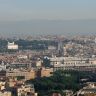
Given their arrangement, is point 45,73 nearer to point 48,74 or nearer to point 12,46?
point 48,74

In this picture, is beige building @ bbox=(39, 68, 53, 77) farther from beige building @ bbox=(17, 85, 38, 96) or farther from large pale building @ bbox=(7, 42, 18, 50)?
large pale building @ bbox=(7, 42, 18, 50)

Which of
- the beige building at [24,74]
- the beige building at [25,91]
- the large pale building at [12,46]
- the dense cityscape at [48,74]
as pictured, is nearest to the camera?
the beige building at [25,91]

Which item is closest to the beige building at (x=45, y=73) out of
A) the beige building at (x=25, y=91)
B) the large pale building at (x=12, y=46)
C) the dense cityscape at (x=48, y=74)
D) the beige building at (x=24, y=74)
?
the dense cityscape at (x=48, y=74)

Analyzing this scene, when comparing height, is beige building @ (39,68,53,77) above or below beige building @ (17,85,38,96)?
below

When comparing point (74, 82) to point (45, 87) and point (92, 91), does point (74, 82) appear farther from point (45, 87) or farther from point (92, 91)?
point (92, 91)

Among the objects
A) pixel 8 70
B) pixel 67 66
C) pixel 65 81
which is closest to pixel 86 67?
pixel 67 66

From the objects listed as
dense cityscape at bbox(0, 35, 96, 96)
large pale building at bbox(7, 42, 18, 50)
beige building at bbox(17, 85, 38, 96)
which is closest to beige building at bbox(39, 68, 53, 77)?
dense cityscape at bbox(0, 35, 96, 96)

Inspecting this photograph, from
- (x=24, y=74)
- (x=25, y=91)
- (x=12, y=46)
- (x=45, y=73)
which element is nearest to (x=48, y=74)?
(x=45, y=73)

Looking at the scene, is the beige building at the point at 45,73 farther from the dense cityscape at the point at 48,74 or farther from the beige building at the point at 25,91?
the beige building at the point at 25,91

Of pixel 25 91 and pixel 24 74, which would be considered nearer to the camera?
pixel 25 91

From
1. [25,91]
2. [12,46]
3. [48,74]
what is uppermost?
[25,91]

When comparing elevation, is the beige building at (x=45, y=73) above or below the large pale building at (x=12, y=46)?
above
